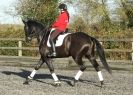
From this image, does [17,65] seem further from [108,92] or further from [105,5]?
[105,5]

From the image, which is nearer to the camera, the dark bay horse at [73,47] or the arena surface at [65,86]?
the arena surface at [65,86]

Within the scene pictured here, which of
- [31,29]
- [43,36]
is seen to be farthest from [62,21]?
[31,29]

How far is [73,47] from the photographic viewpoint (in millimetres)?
12844

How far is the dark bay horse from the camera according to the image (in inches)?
501

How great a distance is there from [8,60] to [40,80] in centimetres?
812

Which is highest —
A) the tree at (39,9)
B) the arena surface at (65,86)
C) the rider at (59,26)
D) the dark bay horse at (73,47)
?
the rider at (59,26)

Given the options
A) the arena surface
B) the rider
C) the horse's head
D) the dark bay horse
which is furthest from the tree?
the rider

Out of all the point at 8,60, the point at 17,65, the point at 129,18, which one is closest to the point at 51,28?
the point at 17,65

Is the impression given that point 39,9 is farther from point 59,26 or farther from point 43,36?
point 59,26

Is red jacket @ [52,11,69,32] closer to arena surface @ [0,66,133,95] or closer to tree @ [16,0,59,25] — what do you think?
arena surface @ [0,66,133,95]

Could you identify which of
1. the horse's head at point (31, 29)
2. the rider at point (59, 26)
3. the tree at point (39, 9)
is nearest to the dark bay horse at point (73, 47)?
the horse's head at point (31, 29)

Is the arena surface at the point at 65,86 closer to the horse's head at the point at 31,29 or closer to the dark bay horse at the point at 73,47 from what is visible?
the dark bay horse at the point at 73,47

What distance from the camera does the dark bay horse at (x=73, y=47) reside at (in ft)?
41.8

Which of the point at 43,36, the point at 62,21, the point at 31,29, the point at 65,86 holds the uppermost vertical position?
the point at 62,21
